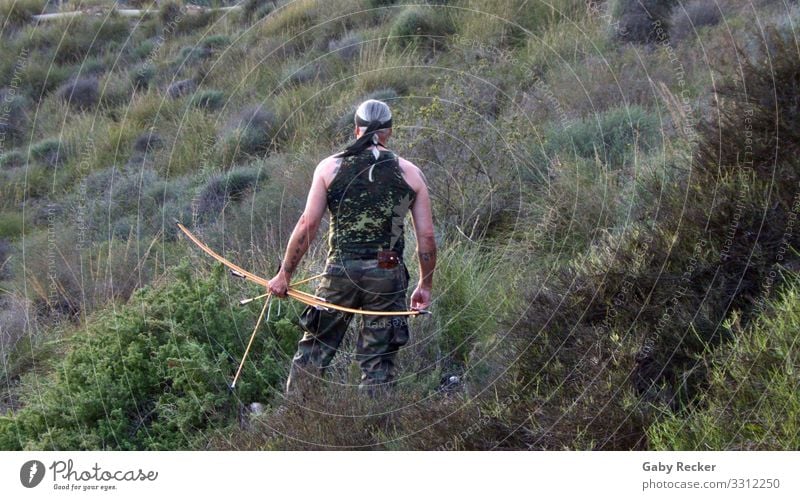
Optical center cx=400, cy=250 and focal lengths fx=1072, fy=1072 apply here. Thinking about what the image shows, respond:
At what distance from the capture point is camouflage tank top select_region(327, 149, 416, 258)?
22.2ft

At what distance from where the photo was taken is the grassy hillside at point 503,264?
614cm

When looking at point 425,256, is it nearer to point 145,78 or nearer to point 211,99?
point 211,99

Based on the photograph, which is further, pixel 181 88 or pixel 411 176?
pixel 181 88

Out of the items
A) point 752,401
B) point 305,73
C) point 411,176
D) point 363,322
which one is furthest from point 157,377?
point 305,73

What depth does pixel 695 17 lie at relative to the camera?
47.2 feet

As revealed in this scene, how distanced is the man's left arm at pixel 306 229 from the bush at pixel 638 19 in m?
8.76

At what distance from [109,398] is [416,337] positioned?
2.30 m

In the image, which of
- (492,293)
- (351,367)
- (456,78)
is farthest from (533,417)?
(456,78)

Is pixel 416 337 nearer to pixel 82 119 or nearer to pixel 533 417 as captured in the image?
pixel 533 417

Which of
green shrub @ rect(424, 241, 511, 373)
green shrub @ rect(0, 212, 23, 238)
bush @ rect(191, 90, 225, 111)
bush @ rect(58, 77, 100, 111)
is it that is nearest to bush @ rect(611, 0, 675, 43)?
bush @ rect(191, 90, 225, 111)

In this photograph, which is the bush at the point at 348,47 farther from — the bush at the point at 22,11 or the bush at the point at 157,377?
the bush at the point at 22,11

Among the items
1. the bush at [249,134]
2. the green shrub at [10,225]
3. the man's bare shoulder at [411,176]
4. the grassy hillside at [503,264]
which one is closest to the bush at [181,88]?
the grassy hillside at [503,264]

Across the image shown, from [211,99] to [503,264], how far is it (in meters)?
8.81

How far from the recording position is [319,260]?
353 inches
